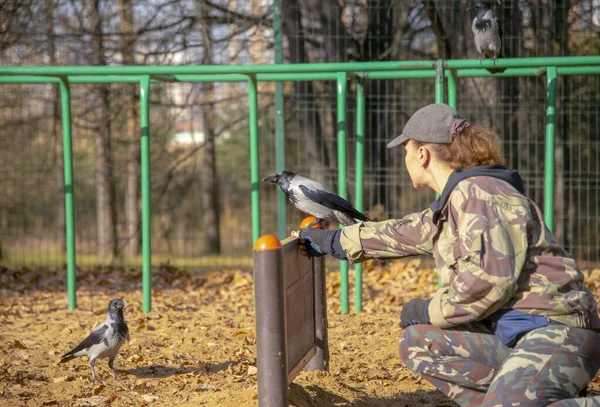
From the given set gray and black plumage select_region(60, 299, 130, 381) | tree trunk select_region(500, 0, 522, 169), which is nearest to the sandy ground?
gray and black plumage select_region(60, 299, 130, 381)

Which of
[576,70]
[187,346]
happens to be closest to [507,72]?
[576,70]

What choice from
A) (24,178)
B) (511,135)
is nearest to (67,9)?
(24,178)

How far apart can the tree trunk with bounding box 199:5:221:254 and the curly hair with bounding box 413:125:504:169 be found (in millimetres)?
6541

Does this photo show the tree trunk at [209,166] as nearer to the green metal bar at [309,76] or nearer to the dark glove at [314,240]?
the green metal bar at [309,76]

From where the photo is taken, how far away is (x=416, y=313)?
3.00m

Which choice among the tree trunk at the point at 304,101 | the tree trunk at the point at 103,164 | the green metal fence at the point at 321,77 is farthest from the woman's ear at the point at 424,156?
the tree trunk at the point at 103,164

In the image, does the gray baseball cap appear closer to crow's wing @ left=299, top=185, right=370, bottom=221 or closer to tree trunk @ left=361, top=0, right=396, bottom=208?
crow's wing @ left=299, top=185, right=370, bottom=221

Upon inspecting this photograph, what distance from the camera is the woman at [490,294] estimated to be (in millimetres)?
2672

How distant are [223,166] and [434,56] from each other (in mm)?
3124

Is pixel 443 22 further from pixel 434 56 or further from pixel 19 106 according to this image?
pixel 19 106

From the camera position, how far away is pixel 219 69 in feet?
20.4

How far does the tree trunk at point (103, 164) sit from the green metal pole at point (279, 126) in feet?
8.75

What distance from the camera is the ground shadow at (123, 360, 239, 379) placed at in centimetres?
470

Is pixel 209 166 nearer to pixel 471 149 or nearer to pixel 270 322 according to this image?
pixel 270 322
